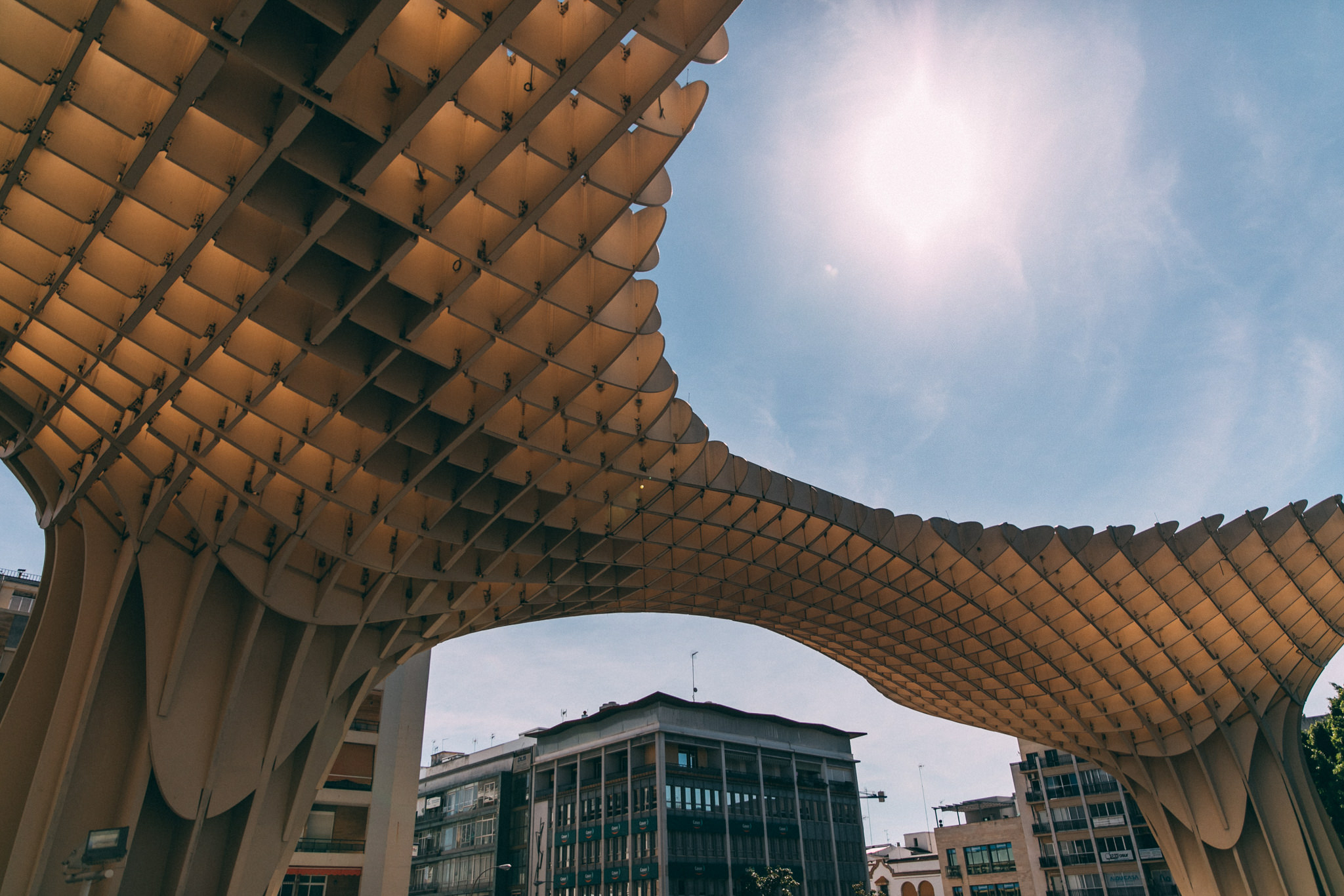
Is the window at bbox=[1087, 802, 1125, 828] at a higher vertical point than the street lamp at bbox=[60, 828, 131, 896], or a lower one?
higher

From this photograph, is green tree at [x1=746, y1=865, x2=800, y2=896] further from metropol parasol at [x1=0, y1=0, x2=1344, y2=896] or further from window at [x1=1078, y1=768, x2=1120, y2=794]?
metropol parasol at [x1=0, y1=0, x2=1344, y2=896]

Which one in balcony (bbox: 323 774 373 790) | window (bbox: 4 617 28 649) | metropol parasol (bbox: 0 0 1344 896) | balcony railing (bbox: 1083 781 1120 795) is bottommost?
balcony (bbox: 323 774 373 790)

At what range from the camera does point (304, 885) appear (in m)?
50.2

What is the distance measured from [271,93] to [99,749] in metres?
18.8

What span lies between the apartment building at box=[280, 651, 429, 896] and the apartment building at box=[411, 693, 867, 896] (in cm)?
3596

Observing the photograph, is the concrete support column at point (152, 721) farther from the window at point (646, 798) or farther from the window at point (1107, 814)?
the window at point (1107, 814)

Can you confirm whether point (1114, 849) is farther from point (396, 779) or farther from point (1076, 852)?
point (396, 779)

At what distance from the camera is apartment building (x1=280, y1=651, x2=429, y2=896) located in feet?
167

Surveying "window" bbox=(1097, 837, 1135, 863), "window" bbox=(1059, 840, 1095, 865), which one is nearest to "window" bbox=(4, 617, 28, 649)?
"window" bbox=(1059, 840, 1095, 865)

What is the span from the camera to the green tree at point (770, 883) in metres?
83.8

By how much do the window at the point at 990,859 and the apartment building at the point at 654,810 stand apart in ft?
55.8

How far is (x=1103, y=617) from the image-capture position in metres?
44.0

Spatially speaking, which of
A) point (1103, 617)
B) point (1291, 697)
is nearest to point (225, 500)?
point (1103, 617)

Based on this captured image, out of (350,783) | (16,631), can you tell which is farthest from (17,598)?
(350,783)
